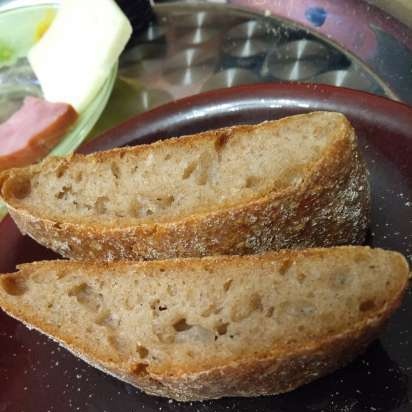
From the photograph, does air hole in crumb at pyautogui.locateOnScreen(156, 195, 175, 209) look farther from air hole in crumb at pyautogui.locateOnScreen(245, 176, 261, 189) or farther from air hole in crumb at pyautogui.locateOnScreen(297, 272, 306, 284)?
air hole in crumb at pyautogui.locateOnScreen(297, 272, 306, 284)

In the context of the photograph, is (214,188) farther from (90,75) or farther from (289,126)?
(90,75)

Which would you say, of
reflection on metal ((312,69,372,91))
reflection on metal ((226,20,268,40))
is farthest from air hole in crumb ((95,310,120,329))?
reflection on metal ((226,20,268,40))

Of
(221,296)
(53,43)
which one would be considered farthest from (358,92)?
(53,43)

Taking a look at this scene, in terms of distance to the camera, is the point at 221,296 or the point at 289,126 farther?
the point at 289,126

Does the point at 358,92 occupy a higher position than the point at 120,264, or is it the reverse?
the point at 358,92

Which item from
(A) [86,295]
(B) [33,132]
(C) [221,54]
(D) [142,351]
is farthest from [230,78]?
(D) [142,351]

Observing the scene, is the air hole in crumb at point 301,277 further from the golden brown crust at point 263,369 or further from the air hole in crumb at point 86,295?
the air hole in crumb at point 86,295
